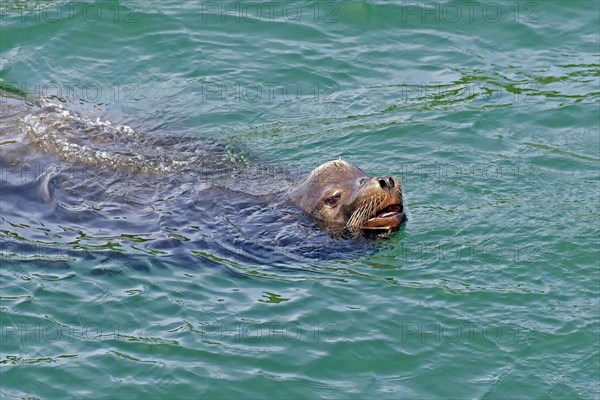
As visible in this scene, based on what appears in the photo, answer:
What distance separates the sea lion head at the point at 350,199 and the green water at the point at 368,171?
1.07ft

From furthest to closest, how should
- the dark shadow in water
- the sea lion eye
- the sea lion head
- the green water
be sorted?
the sea lion eye, the dark shadow in water, the sea lion head, the green water

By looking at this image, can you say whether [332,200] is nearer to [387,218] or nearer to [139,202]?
[387,218]

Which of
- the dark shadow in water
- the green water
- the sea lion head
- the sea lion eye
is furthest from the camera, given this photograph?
the sea lion eye

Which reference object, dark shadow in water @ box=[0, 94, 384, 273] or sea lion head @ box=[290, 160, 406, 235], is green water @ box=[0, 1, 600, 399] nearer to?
dark shadow in water @ box=[0, 94, 384, 273]

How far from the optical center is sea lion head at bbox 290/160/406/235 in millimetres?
10742

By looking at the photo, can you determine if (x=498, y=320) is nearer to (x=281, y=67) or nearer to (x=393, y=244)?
(x=393, y=244)

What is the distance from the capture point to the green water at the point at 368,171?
30.1 feet

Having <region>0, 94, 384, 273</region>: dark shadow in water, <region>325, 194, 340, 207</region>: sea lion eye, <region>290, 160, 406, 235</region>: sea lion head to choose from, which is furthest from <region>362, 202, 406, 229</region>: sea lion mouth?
<region>325, 194, 340, 207</region>: sea lion eye

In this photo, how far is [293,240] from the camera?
11.0 meters

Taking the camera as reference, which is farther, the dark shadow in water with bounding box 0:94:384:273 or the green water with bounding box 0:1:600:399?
the dark shadow in water with bounding box 0:94:384:273

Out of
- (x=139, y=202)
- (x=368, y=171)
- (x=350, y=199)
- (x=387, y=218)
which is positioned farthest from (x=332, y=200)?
(x=139, y=202)

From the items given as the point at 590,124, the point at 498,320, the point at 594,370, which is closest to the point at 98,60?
the point at 590,124

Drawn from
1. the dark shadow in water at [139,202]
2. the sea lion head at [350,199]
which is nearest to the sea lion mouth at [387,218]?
the sea lion head at [350,199]

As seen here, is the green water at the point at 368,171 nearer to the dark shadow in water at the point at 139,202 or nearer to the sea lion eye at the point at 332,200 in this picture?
the dark shadow in water at the point at 139,202
